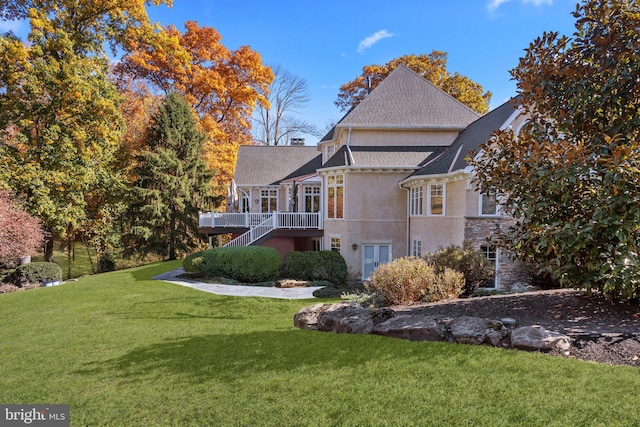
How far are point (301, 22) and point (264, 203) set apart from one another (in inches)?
471

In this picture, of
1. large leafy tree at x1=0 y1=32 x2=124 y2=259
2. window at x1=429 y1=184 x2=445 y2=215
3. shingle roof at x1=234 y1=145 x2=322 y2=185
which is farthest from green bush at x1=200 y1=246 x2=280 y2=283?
shingle roof at x1=234 y1=145 x2=322 y2=185

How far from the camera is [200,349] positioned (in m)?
6.22

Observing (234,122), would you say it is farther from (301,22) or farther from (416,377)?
(416,377)

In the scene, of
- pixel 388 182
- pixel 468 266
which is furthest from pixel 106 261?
pixel 468 266

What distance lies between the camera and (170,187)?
22438 millimetres

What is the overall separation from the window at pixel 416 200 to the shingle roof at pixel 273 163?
9.29 meters

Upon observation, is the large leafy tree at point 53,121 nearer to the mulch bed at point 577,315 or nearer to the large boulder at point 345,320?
the large boulder at point 345,320

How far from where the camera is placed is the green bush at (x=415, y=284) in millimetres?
8086

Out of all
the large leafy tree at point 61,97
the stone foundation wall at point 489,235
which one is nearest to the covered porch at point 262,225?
the large leafy tree at point 61,97

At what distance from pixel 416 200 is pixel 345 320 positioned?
399 inches

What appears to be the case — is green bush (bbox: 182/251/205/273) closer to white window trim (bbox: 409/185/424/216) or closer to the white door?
the white door

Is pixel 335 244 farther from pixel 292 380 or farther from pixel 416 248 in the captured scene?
pixel 292 380

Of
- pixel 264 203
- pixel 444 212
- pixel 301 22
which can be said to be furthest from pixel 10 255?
pixel 444 212

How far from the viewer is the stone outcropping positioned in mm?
4918
